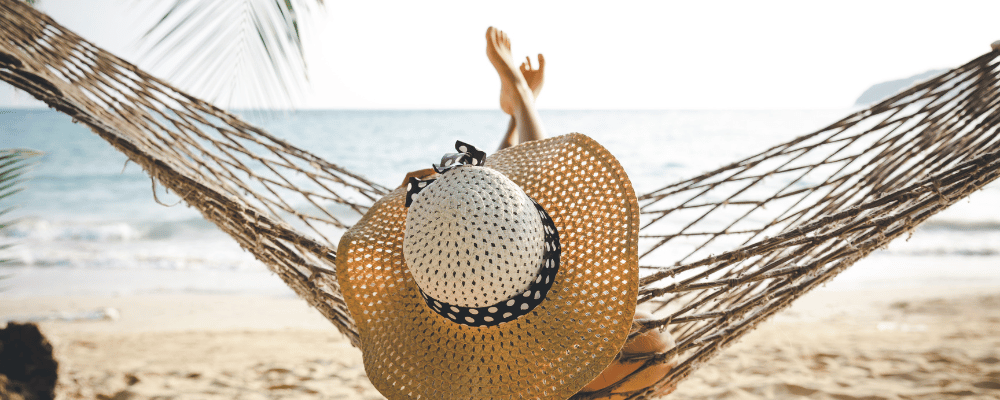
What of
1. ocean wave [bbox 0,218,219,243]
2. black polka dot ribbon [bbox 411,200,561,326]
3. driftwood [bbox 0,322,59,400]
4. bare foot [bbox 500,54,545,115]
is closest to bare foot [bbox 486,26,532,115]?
bare foot [bbox 500,54,545,115]

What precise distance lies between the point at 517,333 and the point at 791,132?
702 inches

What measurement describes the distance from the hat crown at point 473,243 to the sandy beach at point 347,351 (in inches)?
53.7

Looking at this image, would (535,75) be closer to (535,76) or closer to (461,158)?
(535,76)

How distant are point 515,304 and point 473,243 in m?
0.10

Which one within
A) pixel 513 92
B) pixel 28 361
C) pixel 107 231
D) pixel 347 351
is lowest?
pixel 347 351

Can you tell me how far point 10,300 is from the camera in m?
3.41

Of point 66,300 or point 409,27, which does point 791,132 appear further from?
point 66,300

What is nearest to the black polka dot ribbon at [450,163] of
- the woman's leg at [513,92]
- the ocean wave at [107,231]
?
the woman's leg at [513,92]

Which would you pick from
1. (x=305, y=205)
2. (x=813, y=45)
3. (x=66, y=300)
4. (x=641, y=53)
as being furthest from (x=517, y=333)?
(x=813, y=45)

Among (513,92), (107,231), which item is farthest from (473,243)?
(107,231)

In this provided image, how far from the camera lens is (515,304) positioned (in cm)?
67

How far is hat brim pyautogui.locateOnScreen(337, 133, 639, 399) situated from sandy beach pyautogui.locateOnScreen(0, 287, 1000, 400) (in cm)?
121

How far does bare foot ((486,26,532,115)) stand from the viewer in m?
1.40

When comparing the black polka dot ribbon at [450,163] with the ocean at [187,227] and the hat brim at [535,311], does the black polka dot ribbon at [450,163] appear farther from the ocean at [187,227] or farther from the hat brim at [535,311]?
the ocean at [187,227]
